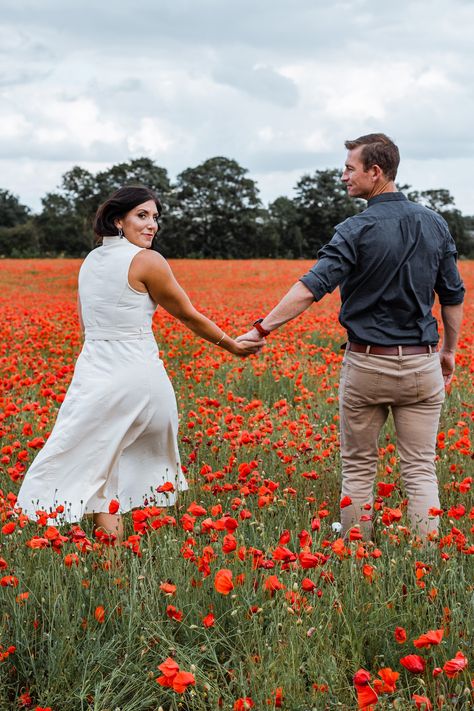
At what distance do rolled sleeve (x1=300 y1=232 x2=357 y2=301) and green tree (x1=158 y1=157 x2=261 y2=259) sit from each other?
61.1 metres

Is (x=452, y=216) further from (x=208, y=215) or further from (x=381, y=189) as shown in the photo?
(x=381, y=189)

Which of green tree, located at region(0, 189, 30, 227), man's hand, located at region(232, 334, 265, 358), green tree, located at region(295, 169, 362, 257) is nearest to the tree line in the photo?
green tree, located at region(295, 169, 362, 257)

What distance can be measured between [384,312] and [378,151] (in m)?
0.80

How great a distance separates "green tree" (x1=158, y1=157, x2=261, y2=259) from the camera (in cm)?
6731

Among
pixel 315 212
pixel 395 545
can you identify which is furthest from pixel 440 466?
pixel 315 212

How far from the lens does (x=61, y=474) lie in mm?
3980

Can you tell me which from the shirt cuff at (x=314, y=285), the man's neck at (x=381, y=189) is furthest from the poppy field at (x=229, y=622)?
the man's neck at (x=381, y=189)

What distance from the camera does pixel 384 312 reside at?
408cm

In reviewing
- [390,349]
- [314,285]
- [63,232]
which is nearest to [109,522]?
[314,285]

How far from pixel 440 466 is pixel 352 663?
104 inches

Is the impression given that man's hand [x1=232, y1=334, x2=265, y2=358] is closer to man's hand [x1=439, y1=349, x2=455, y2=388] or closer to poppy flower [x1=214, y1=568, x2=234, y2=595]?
man's hand [x1=439, y1=349, x2=455, y2=388]

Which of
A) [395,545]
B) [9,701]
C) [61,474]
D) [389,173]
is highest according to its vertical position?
[389,173]

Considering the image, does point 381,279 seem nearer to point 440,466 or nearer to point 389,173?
point 389,173

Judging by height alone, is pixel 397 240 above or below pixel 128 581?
above
